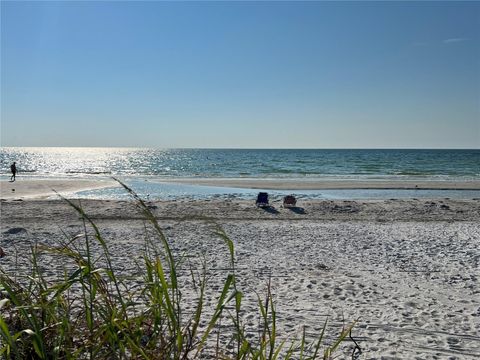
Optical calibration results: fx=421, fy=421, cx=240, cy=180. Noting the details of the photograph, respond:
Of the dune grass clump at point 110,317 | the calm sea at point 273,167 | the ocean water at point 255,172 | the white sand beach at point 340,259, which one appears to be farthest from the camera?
the calm sea at point 273,167

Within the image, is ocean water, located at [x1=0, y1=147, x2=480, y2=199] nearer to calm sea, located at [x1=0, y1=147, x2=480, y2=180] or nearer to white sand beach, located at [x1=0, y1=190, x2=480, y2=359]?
calm sea, located at [x1=0, y1=147, x2=480, y2=180]

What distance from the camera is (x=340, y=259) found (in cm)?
802

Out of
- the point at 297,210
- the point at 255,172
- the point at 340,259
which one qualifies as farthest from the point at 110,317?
the point at 255,172

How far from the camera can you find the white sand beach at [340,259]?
486 centimetres

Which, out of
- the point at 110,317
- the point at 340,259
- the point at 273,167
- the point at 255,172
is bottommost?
the point at 340,259

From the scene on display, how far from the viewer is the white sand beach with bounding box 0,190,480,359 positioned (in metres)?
4.86

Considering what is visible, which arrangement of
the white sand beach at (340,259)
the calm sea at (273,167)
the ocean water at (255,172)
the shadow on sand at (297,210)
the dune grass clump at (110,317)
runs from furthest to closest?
1. the calm sea at (273,167)
2. the ocean water at (255,172)
3. the shadow on sand at (297,210)
4. the white sand beach at (340,259)
5. the dune grass clump at (110,317)

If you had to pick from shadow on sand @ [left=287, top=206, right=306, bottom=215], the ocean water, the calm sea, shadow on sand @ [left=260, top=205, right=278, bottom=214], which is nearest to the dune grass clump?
shadow on sand @ [left=260, top=205, right=278, bottom=214]

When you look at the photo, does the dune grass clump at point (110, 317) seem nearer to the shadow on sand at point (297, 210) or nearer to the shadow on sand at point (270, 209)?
the shadow on sand at point (270, 209)

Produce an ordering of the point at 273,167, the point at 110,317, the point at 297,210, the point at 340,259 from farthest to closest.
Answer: the point at 273,167, the point at 297,210, the point at 340,259, the point at 110,317

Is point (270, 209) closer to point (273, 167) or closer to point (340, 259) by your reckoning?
point (340, 259)

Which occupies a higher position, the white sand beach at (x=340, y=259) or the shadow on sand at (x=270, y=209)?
the shadow on sand at (x=270, y=209)

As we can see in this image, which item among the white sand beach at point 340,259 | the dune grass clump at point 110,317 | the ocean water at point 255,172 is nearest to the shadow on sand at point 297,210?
the white sand beach at point 340,259

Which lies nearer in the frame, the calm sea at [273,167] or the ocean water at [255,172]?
the ocean water at [255,172]
